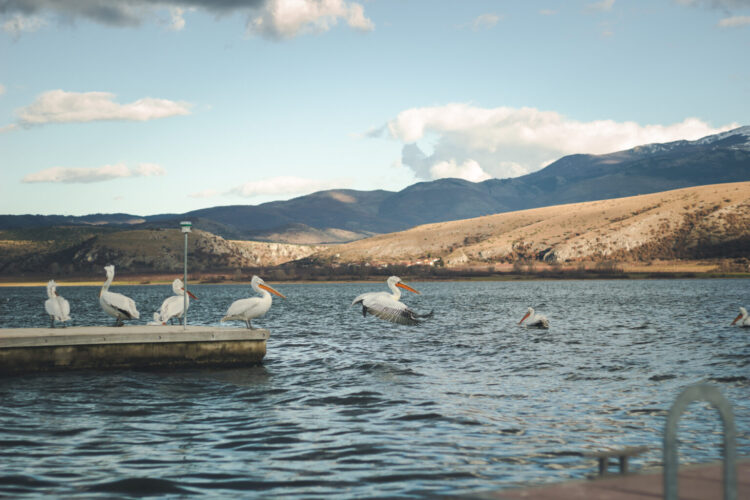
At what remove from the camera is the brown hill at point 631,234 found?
146m

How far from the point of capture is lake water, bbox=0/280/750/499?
34.6 ft

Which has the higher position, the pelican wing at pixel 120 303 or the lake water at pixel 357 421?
the pelican wing at pixel 120 303

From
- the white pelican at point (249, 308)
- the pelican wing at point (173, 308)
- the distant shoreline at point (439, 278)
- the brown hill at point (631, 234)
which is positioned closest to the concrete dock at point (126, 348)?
the white pelican at point (249, 308)

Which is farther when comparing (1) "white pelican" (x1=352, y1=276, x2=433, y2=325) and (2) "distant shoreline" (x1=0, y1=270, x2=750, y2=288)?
(2) "distant shoreline" (x1=0, y1=270, x2=750, y2=288)

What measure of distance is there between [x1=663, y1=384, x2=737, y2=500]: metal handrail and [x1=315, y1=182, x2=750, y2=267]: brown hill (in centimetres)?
14931

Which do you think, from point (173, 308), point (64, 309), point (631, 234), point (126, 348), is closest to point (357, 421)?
point (126, 348)

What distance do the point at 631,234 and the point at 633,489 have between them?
532 ft

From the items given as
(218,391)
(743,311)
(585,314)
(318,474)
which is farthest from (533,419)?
(585,314)

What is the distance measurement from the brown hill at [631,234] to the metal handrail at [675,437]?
149 m

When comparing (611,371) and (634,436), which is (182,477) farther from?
(611,371)

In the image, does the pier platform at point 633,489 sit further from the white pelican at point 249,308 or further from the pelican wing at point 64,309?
the pelican wing at point 64,309

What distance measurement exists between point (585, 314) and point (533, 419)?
3976cm

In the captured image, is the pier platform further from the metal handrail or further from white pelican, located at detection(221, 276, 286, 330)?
white pelican, located at detection(221, 276, 286, 330)

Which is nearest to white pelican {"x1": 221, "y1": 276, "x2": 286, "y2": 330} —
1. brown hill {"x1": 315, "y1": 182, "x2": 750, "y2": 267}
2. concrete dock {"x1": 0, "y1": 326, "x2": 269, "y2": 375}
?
concrete dock {"x1": 0, "y1": 326, "x2": 269, "y2": 375}
